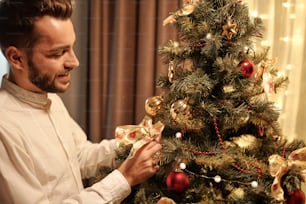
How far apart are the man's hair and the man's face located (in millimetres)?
14

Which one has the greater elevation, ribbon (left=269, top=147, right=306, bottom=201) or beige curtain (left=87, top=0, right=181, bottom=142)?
beige curtain (left=87, top=0, right=181, bottom=142)

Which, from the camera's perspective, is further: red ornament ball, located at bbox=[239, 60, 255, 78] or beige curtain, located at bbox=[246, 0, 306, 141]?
beige curtain, located at bbox=[246, 0, 306, 141]

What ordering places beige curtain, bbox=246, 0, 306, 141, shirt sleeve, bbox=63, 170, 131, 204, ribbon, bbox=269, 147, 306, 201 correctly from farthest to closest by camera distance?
beige curtain, bbox=246, 0, 306, 141
shirt sleeve, bbox=63, 170, 131, 204
ribbon, bbox=269, 147, 306, 201

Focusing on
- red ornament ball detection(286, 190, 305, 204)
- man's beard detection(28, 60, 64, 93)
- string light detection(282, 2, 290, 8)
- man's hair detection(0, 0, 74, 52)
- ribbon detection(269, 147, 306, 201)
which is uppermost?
string light detection(282, 2, 290, 8)

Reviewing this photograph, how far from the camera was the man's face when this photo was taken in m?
0.91

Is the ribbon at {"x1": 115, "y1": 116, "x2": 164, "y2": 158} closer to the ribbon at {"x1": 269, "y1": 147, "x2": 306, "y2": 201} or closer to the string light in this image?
the ribbon at {"x1": 269, "y1": 147, "x2": 306, "y2": 201}

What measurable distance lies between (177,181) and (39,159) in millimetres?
331

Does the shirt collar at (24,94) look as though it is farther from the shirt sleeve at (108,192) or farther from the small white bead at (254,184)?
the small white bead at (254,184)

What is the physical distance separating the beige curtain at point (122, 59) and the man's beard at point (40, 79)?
325 mm

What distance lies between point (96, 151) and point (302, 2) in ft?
2.61

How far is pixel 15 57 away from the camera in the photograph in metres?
0.91

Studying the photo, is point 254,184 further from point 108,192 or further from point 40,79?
point 40,79

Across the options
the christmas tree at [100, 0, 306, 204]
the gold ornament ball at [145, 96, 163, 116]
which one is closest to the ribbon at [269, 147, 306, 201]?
the christmas tree at [100, 0, 306, 204]

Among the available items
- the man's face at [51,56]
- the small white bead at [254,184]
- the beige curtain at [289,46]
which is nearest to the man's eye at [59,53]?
the man's face at [51,56]
